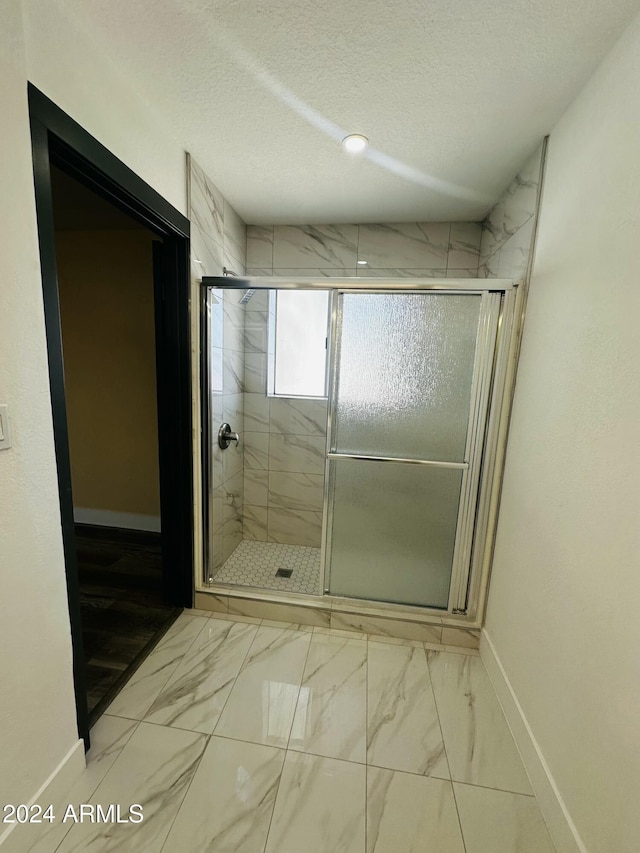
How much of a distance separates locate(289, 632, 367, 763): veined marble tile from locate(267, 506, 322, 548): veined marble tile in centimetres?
94

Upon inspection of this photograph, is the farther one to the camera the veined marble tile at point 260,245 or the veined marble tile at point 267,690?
the veined marble tile at point 260,245

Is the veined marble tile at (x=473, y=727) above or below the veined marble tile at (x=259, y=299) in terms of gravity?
below

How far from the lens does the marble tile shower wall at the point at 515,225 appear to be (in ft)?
4.97

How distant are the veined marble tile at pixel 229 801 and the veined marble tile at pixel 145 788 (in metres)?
0.04

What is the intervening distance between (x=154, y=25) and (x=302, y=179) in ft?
2.95

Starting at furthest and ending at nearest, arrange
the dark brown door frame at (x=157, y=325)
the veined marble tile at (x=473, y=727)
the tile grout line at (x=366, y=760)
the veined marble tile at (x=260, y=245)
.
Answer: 1. the veined marble tile at (x=260, y=245)
2. the veined marble tile at (x=473, y=727)
3. the tile grout line at (x=366, y=760)
4. the dark brown door frame at (x=157, y=325)

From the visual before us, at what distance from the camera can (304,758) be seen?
125 cm

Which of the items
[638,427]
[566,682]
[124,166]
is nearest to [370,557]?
[566,682]

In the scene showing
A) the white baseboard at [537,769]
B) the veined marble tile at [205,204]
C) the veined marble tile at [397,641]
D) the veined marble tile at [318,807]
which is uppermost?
the veined marble tile at [205,204]

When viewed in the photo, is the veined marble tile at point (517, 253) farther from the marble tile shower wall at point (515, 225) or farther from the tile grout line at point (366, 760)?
the tile grout line at point (366, 760)

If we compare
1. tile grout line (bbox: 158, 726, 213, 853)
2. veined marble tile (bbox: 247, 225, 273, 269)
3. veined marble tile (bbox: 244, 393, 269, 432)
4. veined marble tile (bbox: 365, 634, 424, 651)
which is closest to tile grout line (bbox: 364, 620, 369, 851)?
veined marble tile (bbox: 365, 634, 424, 651)

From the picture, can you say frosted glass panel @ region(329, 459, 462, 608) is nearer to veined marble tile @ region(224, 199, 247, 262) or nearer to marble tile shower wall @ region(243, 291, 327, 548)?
marble tile shower wall @ region(243, 291, 327, 548)

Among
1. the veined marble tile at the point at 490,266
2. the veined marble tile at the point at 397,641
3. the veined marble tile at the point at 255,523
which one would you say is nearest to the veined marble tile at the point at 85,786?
the veined marble tile at the point at 397,641

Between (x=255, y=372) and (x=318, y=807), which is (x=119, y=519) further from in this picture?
(x=318, y=807)
